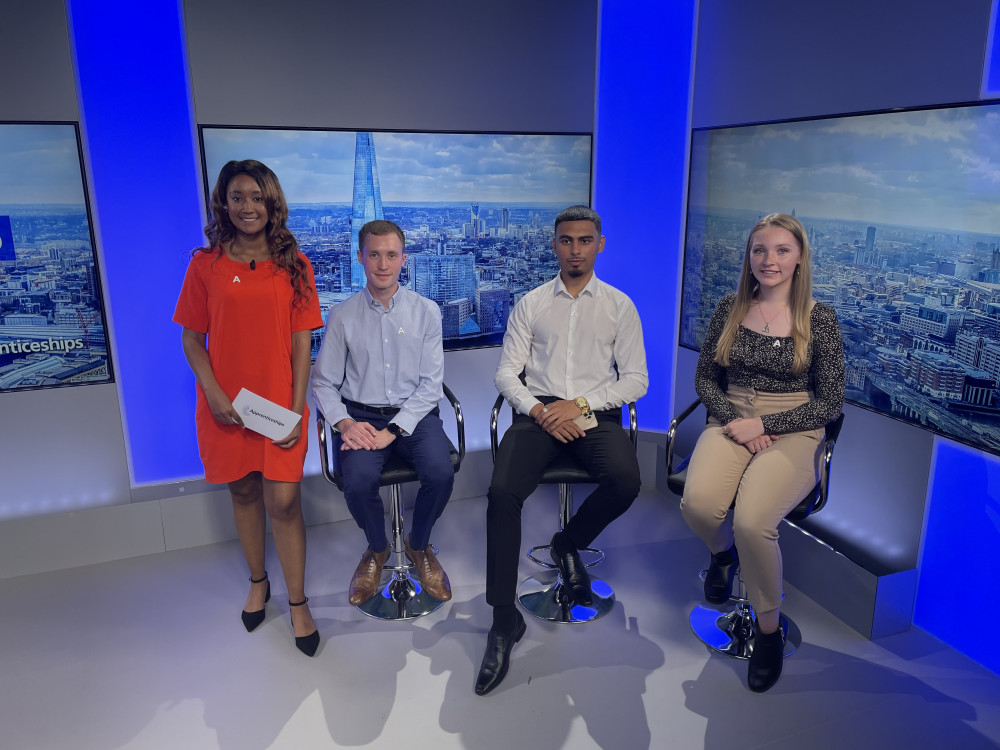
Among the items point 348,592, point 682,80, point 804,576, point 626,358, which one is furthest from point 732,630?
point 682,80

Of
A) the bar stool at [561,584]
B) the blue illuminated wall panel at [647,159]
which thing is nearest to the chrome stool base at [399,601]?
the bar stool at [561,584]

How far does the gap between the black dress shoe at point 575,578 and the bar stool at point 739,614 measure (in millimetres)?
443

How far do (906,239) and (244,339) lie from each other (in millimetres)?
2490

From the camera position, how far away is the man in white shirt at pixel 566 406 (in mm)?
2574

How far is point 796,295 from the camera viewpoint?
252 cm

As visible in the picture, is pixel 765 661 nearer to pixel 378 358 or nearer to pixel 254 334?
pixel 378 358

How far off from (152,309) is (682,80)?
9.67 ft

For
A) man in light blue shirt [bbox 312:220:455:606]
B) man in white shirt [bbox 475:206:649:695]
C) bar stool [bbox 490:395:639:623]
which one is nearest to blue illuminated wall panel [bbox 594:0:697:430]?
man in white shirt [bbox 475:206:649:695]

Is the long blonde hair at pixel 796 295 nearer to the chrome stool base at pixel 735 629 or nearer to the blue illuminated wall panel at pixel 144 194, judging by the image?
the chrome stool base at pixel 735 629

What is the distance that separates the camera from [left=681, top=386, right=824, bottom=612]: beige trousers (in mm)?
2396

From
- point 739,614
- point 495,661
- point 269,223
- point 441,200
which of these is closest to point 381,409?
point 269,223

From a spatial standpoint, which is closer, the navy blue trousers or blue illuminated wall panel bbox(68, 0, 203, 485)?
the navy blue trousers

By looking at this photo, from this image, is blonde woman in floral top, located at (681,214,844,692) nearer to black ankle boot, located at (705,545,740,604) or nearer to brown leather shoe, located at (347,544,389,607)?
black ankle boot, located at (705,545,740,604)

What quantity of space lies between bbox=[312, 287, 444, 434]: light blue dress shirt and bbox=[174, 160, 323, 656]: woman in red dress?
0.25m
